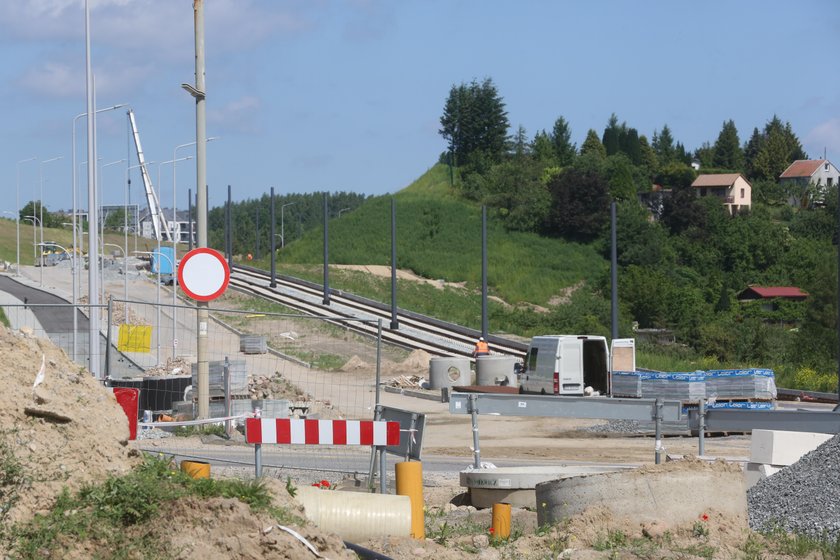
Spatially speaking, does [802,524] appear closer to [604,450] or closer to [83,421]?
[83,421]

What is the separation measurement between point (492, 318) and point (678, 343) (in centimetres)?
1255

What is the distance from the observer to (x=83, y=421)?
8805mm

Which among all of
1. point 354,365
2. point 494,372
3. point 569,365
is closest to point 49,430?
point 354,365

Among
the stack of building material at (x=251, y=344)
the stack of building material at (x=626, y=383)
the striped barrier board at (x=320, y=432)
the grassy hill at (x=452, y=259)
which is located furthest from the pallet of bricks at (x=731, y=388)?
the grassy hill at (x=452, y=259)

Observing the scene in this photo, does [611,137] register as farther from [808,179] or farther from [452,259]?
[452,259]

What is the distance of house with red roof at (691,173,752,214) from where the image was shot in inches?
5281

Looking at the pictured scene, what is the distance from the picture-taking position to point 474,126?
136m

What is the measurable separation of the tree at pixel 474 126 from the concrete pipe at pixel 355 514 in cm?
12579

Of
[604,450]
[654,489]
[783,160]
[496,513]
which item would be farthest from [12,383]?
[783,160]

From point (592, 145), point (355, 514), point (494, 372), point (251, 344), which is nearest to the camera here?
point (355, 514)

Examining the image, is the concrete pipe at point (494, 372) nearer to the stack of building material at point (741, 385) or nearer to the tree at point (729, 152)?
the stack of building material at point (741, 385)

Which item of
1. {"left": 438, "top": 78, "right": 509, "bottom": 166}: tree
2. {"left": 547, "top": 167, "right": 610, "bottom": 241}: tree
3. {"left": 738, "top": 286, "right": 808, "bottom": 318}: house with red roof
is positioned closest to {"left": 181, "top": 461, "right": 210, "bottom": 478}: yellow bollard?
{"left": 738, "top": 286, "right": 808, "bottom": 318}: house with red roof

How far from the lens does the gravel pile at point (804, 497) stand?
11.2m

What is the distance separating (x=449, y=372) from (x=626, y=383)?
34.0 ft
